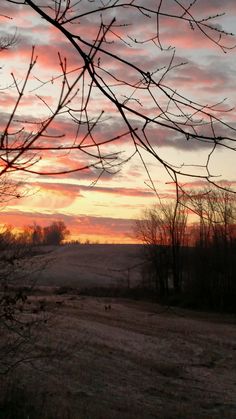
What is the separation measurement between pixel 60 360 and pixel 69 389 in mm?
4905

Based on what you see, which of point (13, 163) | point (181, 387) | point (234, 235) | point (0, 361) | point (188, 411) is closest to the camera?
point (13, 163)

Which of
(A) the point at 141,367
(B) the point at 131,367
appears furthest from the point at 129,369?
(A) the point at 141,367

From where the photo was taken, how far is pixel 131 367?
27.3 metres

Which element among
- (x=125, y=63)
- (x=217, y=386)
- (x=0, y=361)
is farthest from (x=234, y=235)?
(x=125, y=63)

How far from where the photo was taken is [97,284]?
80.6 m

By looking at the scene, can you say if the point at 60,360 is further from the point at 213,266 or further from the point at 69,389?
the point at 213,266

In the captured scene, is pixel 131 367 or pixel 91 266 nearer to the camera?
pixel 131 367

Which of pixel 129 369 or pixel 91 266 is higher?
pixel 91 266

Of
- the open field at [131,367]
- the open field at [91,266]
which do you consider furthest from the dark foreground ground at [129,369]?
the open field at [91,266]

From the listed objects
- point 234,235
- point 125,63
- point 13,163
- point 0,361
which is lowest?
point 0,361

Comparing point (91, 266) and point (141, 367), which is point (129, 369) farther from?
point (91, 266)

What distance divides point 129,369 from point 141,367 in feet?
3.70

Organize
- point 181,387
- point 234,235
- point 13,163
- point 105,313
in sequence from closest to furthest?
point 13,163 < point 181,387 < point 105,313 < point 234,235

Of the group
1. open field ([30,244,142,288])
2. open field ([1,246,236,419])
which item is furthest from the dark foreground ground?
open field ([30,244,142,288])
